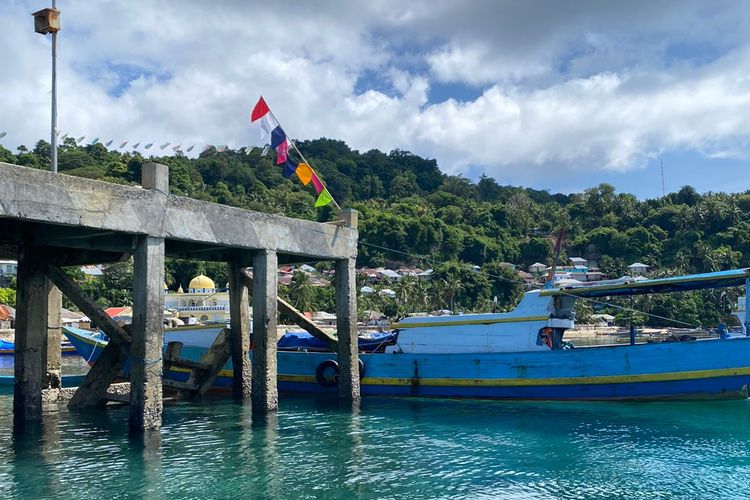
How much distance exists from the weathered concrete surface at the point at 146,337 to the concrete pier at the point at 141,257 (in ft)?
0.07

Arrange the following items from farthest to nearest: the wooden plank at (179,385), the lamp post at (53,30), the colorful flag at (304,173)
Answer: the colorful flag at (304,173)
the wooden plank at (179,385)
the lamp post at (53,30)

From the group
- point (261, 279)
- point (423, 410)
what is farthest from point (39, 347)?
point (423, 410)

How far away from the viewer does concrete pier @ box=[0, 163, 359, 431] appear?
14.0m

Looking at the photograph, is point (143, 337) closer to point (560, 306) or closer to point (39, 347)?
point (39, 347)

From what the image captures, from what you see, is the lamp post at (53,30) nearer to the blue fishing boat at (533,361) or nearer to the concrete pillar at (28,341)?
the concrete pillar at (28,341)

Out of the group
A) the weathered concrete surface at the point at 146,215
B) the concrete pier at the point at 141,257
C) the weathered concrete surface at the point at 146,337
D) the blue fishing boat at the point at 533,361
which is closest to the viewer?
the weathered concrete surface at the point at 146,215

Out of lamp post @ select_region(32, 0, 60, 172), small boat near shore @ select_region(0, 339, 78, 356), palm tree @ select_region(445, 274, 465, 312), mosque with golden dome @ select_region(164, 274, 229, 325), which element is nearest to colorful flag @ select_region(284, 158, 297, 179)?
lamp post @ select_region(32, 0, 60, 172)

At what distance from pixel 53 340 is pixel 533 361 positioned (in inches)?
564

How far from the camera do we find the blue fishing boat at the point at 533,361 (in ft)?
65.1

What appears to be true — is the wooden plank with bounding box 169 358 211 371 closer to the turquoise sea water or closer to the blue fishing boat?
the turquoise sea water

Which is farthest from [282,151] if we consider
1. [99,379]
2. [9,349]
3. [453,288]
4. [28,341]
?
[453,288]

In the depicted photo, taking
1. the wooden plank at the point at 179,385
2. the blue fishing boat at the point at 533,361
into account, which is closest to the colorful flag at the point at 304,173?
the blue fishing boat at the point at 533,361

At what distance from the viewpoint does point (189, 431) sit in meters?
17.1

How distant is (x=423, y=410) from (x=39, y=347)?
10.2 m
